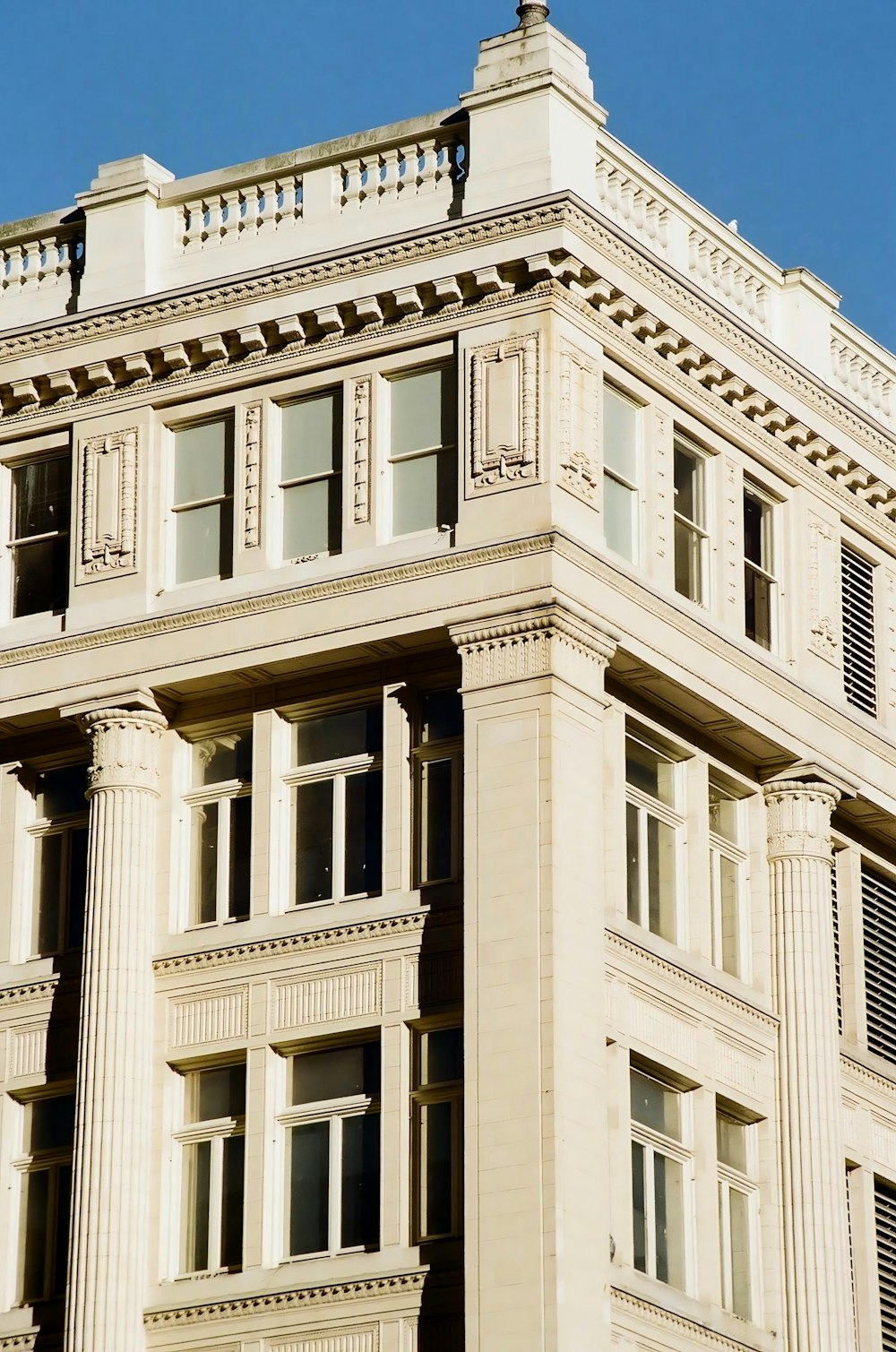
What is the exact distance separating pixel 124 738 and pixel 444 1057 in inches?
256

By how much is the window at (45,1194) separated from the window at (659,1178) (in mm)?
7380

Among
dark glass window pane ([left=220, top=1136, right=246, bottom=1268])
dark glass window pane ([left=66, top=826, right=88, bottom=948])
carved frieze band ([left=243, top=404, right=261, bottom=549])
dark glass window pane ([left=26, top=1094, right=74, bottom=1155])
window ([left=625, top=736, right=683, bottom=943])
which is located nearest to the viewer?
dark glass window pane ([left=220, top=1136, right=246, bottom=1268])

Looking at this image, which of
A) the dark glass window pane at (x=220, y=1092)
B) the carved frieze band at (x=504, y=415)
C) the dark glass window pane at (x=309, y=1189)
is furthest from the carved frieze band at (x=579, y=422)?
the dark glass window pane at (x=309, y=1189)

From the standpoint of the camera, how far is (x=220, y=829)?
4697 cm

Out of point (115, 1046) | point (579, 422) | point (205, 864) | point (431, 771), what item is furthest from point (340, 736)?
point (579, 422)

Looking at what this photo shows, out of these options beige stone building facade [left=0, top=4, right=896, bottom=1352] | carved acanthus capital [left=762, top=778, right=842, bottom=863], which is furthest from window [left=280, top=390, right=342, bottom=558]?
carved acanthus capital [left=762, top=778, right=842, bottom=863]

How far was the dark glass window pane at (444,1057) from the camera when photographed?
4381cm

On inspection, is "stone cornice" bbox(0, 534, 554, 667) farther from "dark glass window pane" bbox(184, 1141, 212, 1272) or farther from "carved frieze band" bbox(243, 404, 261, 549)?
"dark glass window pane" bbox(184, 1141, 212, 1272)

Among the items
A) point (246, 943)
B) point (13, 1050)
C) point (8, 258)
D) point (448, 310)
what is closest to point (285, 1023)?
point (246, 943)

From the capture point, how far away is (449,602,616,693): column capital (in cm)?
4441

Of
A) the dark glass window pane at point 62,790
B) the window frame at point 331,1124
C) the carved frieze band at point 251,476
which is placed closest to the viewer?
the window frame at point 331,1124

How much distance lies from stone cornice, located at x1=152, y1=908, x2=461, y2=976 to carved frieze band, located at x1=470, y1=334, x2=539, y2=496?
18.2 feet

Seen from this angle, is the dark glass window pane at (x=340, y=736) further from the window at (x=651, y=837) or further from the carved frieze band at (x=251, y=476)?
the window at (x=651, y=837)

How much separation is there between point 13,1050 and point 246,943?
378 cm
